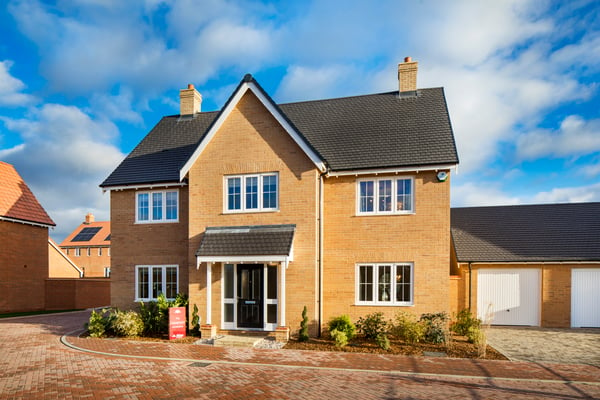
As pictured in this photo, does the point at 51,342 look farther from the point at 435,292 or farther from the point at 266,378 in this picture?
the point at 435,292

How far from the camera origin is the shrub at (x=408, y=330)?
1271 centimetres

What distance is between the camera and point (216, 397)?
8.24 m

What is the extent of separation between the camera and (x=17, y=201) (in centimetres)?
2514

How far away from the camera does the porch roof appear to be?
13.7m

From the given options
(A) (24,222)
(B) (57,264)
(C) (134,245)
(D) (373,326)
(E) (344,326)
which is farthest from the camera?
(B) (57,264)

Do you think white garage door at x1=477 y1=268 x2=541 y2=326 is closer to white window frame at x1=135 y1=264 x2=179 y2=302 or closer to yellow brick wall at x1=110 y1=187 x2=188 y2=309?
yellow brick wall at x1=110 y1=187 x2=188 y2=309

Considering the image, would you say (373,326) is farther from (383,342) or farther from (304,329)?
(304,329)

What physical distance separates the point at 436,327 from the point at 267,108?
9.89 m

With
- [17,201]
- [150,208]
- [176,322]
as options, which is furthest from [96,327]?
[17,201]

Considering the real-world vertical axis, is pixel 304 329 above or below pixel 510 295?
below

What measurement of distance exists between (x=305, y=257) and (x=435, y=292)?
15.8ft

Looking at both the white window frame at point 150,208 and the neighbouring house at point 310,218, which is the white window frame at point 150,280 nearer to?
the neighbouring house at point 310,218

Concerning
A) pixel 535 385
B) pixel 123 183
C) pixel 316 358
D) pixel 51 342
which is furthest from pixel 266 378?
pixel 123 183

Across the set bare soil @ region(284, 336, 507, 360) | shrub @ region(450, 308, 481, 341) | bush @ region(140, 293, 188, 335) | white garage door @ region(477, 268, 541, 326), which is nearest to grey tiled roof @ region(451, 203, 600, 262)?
white garage door @ region(477, 268, 541, 326)
